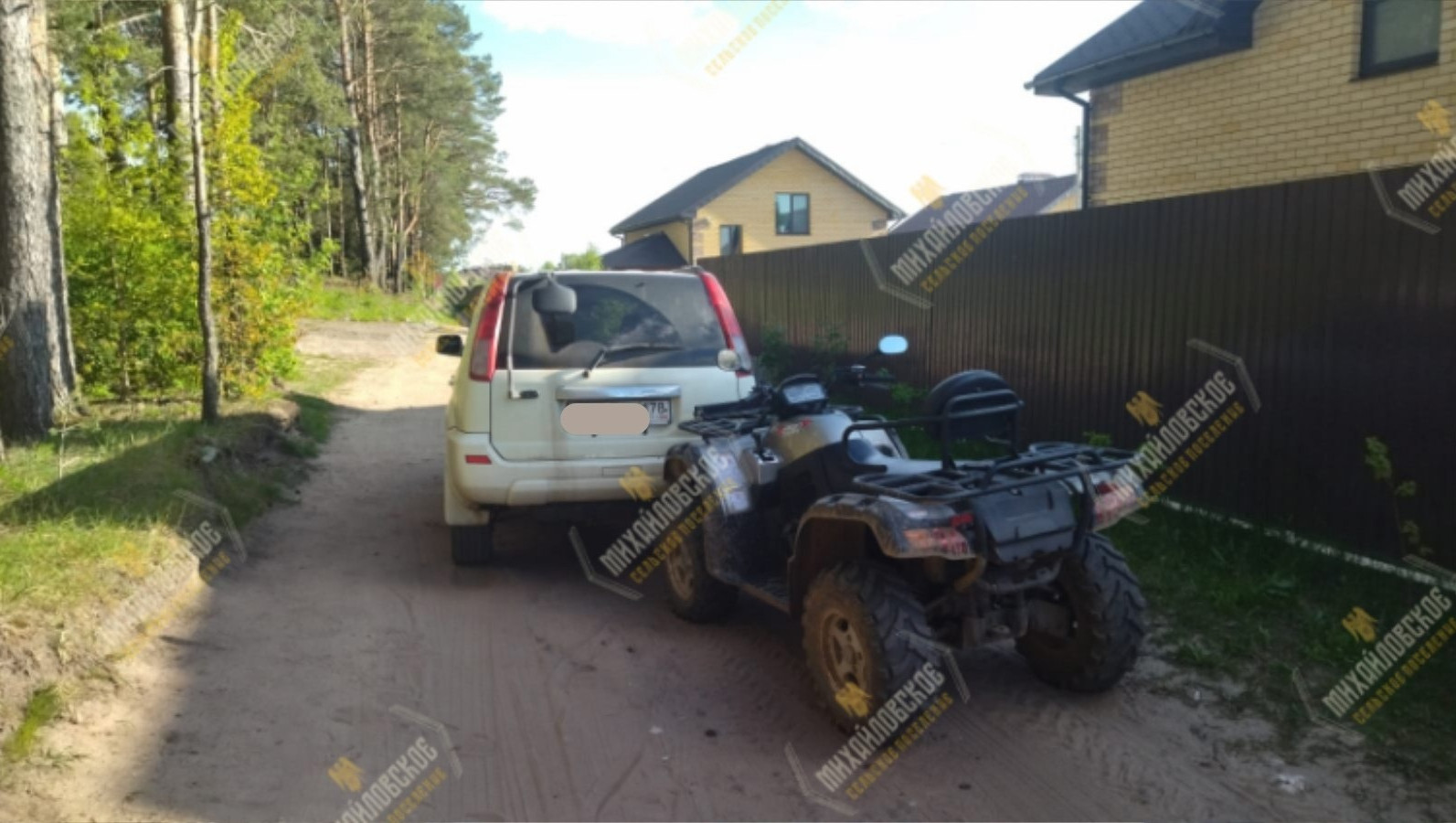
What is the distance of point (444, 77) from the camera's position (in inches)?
1437

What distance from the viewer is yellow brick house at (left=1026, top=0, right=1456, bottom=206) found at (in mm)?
8383

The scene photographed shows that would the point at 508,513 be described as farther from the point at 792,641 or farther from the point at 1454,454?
the point at 1454,454

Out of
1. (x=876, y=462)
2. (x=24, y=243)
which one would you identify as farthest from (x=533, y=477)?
(x=24, y=243)

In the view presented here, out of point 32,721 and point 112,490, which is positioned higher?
point 112,490

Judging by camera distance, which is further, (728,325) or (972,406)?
(728,325)

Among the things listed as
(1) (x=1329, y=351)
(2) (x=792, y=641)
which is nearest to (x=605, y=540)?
(2) (x=792, y=641)

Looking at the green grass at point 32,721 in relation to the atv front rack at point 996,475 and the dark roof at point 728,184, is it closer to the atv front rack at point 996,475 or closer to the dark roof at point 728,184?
the atv front rack at point 996,475

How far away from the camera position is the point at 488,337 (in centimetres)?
566

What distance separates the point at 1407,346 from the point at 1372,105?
15.2 feet

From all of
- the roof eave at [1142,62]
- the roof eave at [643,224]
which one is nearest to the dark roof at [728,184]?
the roof eave at [643,224]

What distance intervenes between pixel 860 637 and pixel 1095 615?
3.50 feet

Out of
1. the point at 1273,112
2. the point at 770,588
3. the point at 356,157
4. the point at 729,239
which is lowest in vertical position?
the point at 770,588

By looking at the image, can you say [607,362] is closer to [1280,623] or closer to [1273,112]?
[1280,623]

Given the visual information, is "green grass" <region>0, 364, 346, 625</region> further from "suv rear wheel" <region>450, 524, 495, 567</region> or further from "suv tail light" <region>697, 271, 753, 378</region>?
"suv tail light" <region>697, 271, 753, 378</region>
